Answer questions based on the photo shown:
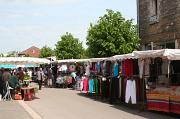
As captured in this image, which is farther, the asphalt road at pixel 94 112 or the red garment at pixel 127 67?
the red garment at pixel 127 67

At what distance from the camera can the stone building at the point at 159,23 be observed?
87.7ft

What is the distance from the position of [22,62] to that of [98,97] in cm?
1307

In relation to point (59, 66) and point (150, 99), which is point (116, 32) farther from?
point (150, 99)

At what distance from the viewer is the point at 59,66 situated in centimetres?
3847

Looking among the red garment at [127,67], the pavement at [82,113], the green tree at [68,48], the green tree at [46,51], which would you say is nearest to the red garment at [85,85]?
the pavement at [82,113]

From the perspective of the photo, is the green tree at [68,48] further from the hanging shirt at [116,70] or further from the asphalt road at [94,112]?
the asphalt road at [94,112]

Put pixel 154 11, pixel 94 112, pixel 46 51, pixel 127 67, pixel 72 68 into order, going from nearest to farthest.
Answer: pixel 94 112, pixel 127 67, pixel 154 11, pixel 72 68, pixel 46 51

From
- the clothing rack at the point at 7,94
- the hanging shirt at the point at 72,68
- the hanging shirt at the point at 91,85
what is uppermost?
the hanging shirt at the point at 72,68

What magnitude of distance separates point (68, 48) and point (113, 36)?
97.4 ft

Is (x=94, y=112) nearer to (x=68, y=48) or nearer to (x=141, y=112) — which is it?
(x=141, y=112)

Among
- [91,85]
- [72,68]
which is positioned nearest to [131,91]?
[91,85]

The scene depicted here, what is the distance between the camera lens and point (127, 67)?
19.5 metres

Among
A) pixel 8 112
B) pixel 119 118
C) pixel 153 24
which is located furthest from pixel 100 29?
pixel 119 118

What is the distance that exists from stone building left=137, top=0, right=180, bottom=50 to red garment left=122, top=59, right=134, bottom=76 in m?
7.42
